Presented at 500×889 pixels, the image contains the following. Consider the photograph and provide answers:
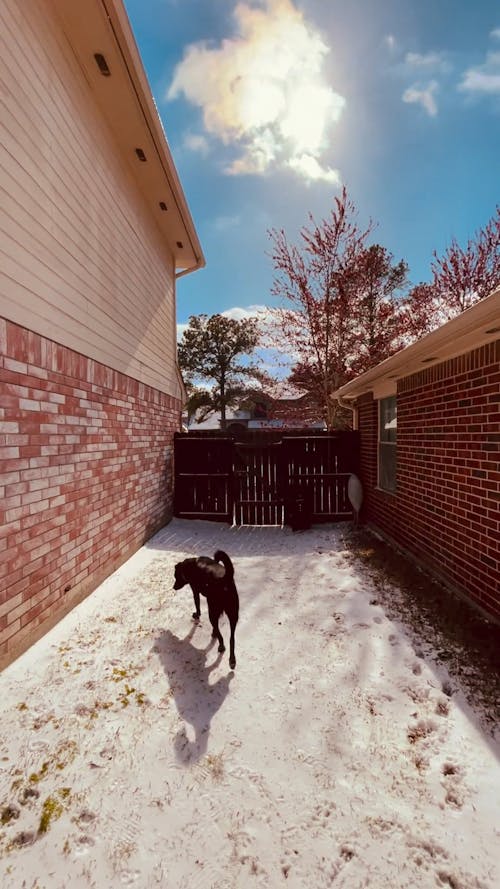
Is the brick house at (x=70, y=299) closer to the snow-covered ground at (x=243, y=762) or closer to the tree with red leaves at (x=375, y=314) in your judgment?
the snow-covered ground at (x=243, y=762)

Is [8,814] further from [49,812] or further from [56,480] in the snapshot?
[56,480]

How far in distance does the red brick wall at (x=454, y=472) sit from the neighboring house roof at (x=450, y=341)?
109 mm

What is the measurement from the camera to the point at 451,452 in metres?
4.31

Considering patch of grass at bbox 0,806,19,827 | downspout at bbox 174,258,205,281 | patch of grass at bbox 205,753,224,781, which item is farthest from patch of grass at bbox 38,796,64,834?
downspout at bbox 174,258,205,281

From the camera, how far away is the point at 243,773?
6.57 feet

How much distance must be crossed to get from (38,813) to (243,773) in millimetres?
949

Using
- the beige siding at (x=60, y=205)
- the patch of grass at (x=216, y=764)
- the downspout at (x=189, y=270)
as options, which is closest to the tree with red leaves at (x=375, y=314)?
the downspout at (x=189, y=270)

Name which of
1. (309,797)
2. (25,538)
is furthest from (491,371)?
(25,538)

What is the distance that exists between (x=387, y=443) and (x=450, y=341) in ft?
10.3

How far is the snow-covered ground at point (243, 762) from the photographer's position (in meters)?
1.57

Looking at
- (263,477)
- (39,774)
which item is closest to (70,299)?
(39,774)

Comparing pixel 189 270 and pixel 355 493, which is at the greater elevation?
pixel 189 270

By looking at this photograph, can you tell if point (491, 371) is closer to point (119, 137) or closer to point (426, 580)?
point (426, 580)

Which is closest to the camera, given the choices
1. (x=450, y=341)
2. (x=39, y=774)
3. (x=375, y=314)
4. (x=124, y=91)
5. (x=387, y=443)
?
(x=39, y=774)
